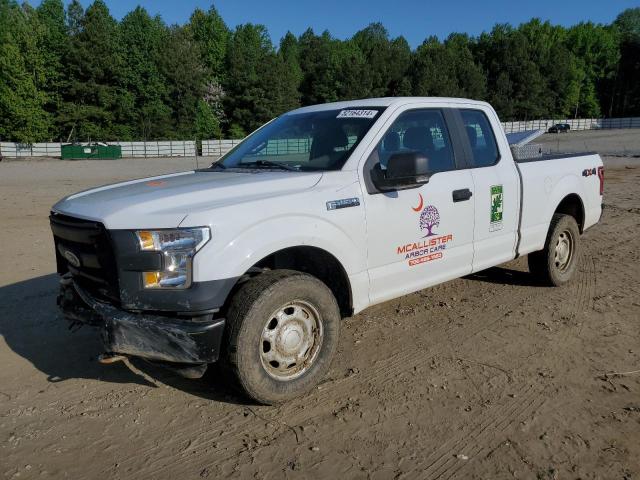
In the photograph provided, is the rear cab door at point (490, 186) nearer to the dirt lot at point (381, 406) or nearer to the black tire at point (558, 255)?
the dirt lot at point (381, 406)

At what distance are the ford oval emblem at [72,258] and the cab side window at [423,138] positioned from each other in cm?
228

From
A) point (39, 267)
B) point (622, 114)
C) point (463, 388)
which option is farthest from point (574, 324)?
point (622, 114)

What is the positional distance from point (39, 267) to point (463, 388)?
5687 mm

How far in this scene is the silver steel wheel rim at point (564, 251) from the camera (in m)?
6.04

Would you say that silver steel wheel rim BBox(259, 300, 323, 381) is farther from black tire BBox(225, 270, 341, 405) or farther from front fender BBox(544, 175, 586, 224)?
front fender BBox(544, 175, 586, 224)

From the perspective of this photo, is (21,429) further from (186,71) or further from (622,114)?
(622,114)

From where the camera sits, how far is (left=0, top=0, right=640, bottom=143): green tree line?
6031cm

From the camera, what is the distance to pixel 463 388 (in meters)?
3.77

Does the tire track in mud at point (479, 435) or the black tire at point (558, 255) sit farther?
the black tire at point (558, 255)

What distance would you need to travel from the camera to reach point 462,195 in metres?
4.57

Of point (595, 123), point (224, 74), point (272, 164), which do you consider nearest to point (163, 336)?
point (272, 164)

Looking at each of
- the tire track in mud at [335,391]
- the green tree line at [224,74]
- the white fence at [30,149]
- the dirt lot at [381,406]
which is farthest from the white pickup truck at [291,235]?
the green tree line at [224,74]

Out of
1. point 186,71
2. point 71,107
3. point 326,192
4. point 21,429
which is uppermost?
point 186,71

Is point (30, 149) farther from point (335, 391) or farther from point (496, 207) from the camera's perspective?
point (335, 391)
